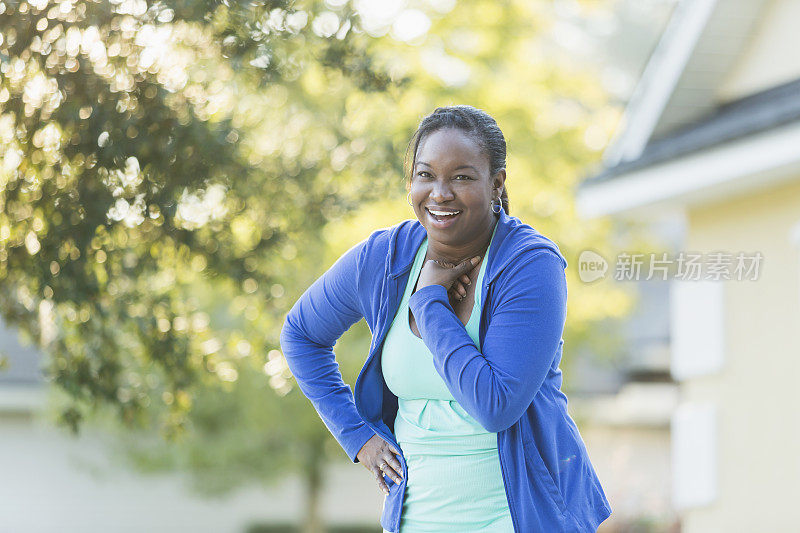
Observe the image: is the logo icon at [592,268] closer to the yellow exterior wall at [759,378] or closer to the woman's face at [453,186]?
the yellow exterior wall at [759,378]

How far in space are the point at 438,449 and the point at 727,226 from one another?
205 inches

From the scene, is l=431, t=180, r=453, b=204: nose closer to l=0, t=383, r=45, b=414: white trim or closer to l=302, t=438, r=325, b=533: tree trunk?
l=302, t=438, r=325, b=533: tree trunk

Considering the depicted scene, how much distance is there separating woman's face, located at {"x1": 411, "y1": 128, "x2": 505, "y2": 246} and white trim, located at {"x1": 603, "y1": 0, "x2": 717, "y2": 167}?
17.3 ft

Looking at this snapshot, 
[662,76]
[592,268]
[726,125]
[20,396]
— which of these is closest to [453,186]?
[726,125]

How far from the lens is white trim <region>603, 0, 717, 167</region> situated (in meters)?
7.40

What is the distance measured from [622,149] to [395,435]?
5.46 meters

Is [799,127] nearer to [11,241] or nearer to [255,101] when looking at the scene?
[11,241]

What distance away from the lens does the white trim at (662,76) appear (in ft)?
24.3

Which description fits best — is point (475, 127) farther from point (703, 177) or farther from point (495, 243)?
point (703, 177)

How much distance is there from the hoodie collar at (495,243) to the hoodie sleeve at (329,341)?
103mm

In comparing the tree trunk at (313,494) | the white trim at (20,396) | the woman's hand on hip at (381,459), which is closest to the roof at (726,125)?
the woman's hand on hip at (381,459)

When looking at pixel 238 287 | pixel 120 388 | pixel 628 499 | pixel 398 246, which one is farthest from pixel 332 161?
pixel 628 499

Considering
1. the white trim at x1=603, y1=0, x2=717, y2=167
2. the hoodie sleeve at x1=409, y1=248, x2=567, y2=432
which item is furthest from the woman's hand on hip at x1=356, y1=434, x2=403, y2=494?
the white trim at x1=603, y1=0, x2=717, y2=167

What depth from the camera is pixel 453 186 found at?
249cm
